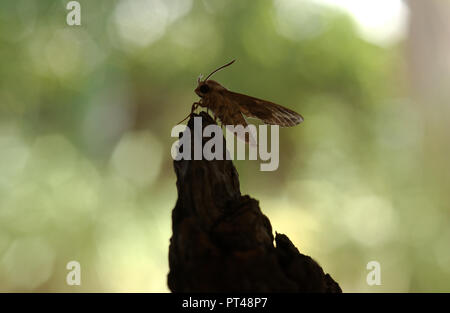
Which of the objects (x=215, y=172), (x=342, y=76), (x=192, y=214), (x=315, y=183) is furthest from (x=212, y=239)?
(x=342, y=76)

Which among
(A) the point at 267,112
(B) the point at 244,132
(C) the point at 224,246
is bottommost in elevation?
(C) the point at 224,246

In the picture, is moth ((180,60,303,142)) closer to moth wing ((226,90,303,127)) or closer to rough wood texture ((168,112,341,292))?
moth wing ((226,90,303,127))

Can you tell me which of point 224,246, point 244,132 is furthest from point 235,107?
point 224,246

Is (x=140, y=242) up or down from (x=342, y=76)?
down

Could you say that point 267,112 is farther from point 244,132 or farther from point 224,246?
point 224,246

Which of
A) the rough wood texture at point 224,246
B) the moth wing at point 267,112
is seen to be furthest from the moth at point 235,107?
the rough wood texture at point 224,246

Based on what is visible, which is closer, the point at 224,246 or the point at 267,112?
the point at 224,246

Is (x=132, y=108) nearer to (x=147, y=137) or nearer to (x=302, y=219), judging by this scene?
(x=147, y=137)
